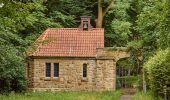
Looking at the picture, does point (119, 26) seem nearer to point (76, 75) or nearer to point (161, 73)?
point (76, 75)

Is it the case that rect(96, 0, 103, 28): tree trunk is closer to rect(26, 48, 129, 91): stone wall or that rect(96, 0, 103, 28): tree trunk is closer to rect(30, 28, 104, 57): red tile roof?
rect(30, 28, 104, 57): red tile roof

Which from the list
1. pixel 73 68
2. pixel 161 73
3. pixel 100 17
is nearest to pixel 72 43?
pixel 73 68

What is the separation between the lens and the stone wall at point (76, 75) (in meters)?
36.6

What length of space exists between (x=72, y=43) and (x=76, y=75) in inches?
104

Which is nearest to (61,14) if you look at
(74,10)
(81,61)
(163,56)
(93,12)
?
(74,10)

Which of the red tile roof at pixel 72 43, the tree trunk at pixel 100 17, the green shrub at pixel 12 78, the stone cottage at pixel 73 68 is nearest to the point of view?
the green shrub at pixel 12 78

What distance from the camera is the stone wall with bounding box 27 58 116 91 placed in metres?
36.6

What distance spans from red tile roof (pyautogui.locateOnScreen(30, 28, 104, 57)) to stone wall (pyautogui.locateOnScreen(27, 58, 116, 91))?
0.47m

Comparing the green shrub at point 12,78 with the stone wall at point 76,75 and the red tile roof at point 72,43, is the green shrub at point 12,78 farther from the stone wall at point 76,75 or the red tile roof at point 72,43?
the red tile roof at point 72,43

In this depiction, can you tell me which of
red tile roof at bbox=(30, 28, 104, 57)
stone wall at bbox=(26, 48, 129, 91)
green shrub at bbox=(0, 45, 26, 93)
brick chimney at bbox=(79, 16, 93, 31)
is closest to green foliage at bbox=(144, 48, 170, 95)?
green shrub at bbox=(0, 45, 26, 93)

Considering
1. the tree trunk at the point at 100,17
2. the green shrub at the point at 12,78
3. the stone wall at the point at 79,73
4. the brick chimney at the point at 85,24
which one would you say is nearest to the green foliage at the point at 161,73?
the green shrub at the point at 12,78

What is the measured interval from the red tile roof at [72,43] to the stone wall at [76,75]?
0.47 meters

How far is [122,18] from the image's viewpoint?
47000 mm

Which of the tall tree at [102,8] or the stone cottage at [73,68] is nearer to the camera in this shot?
the stone cottage at [73,68]
